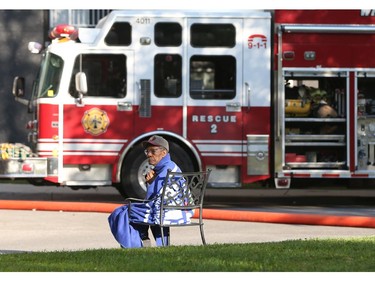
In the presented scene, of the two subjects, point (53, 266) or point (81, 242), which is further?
point (81, 242)

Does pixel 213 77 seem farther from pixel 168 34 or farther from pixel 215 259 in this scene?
pixel 215 259

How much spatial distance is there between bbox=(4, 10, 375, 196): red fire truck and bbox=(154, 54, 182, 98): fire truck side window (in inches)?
0.6

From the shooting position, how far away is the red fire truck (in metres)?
A: 16.9

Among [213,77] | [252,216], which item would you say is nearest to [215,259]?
[252,216]

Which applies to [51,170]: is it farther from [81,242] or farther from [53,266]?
[53,266]

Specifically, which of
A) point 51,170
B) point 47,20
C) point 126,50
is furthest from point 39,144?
point 47,20

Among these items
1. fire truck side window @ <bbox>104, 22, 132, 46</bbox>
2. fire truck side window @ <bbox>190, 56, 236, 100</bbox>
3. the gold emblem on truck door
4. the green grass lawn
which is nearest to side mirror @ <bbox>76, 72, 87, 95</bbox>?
the gold emblem on truck door

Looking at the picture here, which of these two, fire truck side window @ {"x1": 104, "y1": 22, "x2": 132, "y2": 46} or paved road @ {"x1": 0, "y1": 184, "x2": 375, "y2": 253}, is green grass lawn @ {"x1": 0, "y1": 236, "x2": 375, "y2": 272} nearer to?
paved road @ {"x1": 0, "y1": 184, "x2": 375, "y2": 253}

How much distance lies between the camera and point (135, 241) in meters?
10.3

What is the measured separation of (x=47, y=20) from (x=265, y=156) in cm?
1252

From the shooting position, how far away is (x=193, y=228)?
47.1 ft

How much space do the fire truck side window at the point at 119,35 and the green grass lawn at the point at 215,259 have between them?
287 inches

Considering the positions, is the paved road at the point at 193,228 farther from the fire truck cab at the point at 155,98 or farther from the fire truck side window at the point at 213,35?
the fire truck side window at the point at 213,35

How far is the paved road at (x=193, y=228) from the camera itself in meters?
12.6
